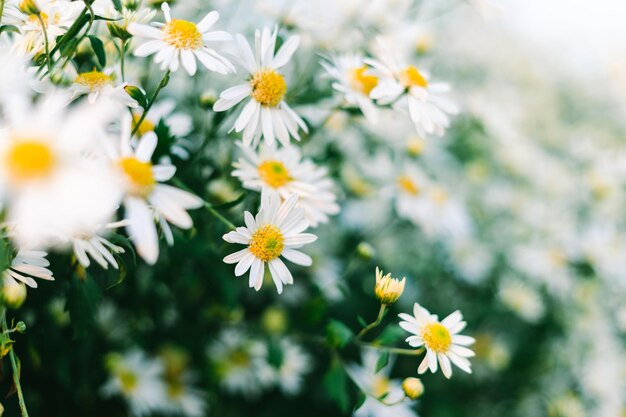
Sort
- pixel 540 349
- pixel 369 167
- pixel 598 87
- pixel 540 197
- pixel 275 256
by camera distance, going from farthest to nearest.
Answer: pixel 598 87
pixel 540 197
pixel 540 349
pixel 369 167
pixel 275 256

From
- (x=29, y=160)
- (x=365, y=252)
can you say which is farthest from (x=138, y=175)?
(x=365, y=252)

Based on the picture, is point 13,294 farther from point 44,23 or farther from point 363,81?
point 363,81

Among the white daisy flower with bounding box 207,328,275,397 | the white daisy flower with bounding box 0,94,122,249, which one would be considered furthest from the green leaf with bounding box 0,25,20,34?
the white daisy flower with bounding box 207,328,275,397

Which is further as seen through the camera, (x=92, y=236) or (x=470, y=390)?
(x=470, y=390)

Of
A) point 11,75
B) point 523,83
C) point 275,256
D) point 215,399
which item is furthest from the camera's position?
point 523,83

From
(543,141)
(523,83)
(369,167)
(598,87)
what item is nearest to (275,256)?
(369,167)

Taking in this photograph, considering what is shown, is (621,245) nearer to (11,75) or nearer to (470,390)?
(470,390)

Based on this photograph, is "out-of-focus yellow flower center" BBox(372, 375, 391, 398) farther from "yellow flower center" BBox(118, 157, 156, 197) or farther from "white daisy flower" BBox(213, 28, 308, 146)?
"yellow flower center" BBox(118, 157, 156, 197)

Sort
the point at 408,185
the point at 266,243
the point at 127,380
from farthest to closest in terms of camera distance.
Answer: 1. the point at 408,185
2. the point at 127,380
3. the point at 266,243
